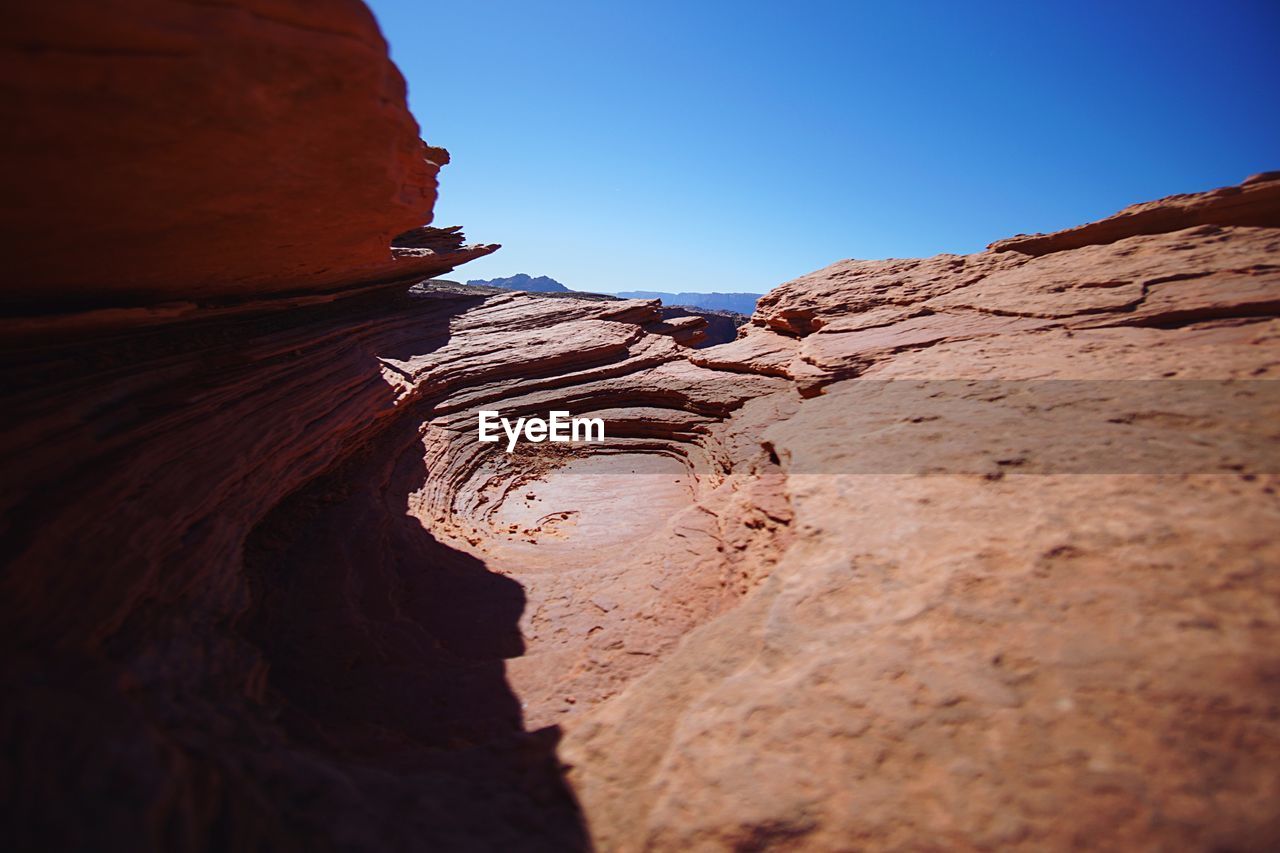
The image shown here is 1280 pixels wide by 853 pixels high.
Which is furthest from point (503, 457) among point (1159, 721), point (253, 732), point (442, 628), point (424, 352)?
point (1159, 721)

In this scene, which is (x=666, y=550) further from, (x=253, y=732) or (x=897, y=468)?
(x=253, y=732)

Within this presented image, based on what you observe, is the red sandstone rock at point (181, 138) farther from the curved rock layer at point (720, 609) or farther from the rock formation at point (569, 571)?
the curved rock layer at point (720, 609)

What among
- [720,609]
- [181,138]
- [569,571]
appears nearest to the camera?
[181,138]

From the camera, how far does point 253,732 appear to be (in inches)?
134

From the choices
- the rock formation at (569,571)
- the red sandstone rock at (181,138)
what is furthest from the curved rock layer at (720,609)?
the red sandstone rock at (181,138)

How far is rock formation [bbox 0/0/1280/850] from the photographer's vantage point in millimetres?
2434

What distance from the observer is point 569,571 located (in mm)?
7195

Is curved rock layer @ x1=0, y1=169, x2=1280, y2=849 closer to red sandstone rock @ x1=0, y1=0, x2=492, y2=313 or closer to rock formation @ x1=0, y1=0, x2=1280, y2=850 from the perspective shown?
rock formation @ x1=0, y1=0, x2=1280, y2=850

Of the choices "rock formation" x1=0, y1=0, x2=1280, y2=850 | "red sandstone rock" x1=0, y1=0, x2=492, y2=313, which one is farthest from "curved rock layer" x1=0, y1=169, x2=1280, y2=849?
"red sandstone rock" x1=0, y1=0, x2=492, y2=313

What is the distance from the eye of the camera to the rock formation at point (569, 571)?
2434 mm

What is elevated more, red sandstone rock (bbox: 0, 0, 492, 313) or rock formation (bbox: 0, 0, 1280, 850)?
red sandstone rock (bbox: 0, 0, 492, 313)

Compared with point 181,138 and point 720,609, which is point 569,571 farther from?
point 181,138

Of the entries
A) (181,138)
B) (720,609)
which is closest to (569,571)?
(720,609)

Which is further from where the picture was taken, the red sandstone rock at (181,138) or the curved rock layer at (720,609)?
the red sandstone rock at (181,138)
